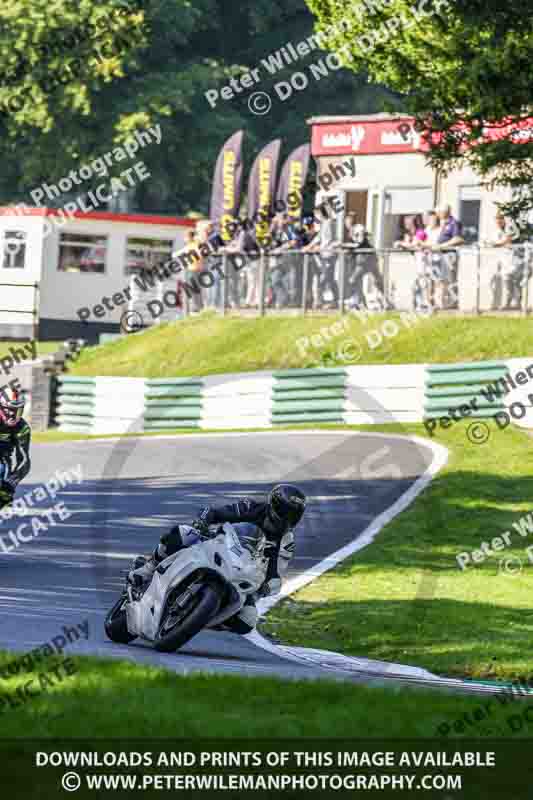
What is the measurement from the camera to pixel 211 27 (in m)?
60.0

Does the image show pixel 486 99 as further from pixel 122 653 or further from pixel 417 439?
pixel 122 653

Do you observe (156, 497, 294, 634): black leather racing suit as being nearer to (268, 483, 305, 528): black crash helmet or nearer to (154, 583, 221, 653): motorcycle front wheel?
(268, 483, 305, 528): black crash helmet

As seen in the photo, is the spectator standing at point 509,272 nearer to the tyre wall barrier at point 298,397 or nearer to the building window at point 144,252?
the tyre wall barrier at point 298,397

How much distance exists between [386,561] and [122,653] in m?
6.53

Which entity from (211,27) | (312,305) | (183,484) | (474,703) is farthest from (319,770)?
(211,27)

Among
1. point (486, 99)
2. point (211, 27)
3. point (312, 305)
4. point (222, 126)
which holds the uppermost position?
point (211, 27)

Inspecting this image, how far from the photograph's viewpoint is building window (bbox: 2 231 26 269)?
45688mm

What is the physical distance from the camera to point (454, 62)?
1953 centimetres

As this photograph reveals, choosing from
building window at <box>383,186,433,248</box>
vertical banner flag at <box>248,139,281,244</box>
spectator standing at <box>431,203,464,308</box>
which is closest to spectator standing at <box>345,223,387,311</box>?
spectator standing at <box>431,203,464,308</box>

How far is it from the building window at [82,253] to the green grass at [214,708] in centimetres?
3795

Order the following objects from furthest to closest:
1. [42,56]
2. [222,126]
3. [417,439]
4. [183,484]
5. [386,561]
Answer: [222,126] < [42,56] < [417,439] < [183,484] < [386,561]

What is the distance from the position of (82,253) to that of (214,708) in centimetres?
3954

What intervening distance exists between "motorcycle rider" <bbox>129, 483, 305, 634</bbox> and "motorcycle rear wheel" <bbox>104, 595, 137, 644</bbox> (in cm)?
60

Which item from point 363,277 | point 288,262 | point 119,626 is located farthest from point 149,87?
point 119,626
